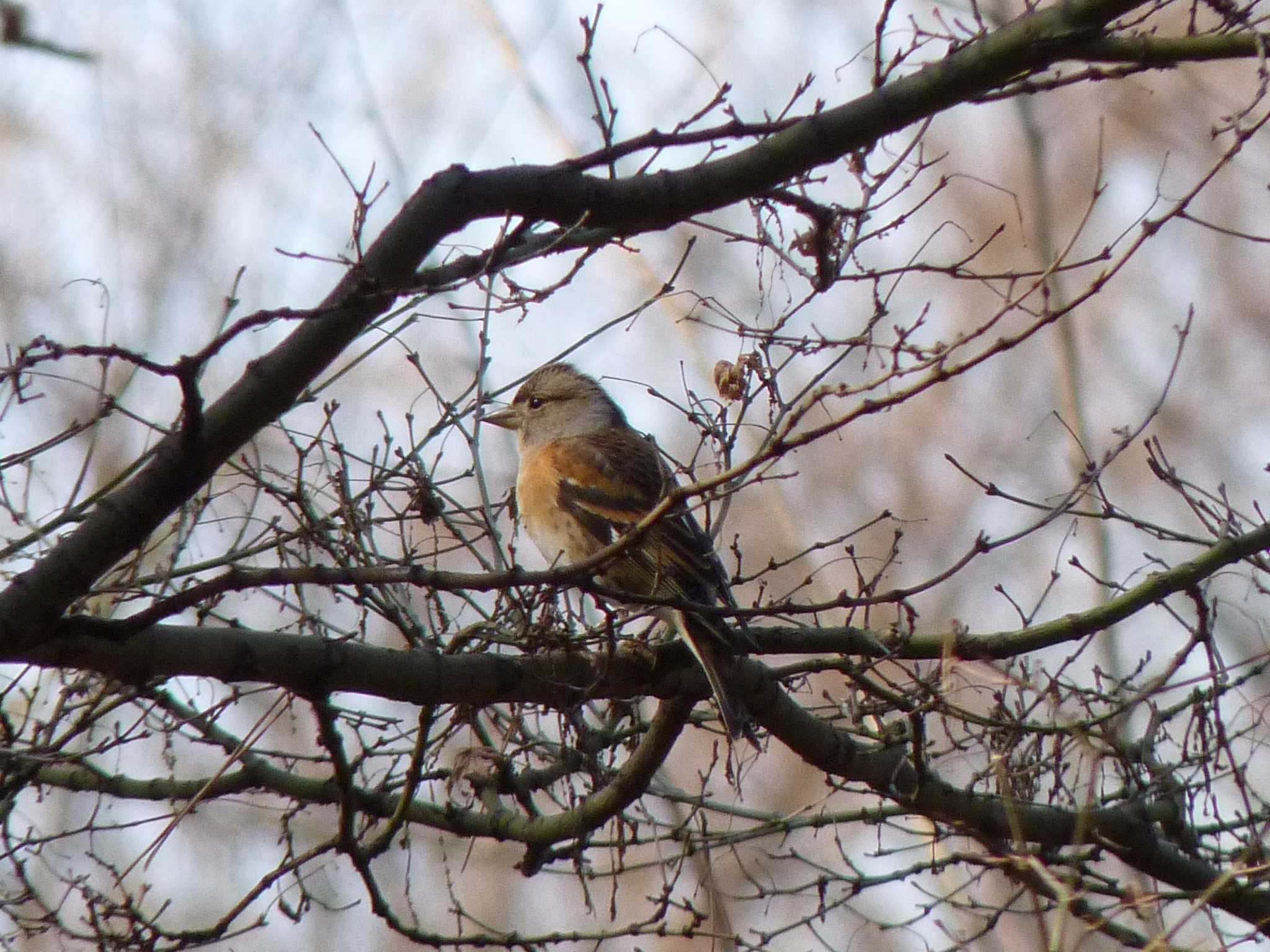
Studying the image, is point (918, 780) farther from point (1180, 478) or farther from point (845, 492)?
point (845, 492)

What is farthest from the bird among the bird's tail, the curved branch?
the curved branch

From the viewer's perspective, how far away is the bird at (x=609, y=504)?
180 inches

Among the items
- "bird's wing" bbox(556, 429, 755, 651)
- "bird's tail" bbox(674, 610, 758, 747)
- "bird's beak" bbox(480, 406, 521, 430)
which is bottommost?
"bird's tail" bbox(674, 610, 758, 747)

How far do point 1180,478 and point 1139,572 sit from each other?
476mm

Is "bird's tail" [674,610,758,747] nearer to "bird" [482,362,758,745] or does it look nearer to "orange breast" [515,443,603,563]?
"bird" [482,362,758,745]

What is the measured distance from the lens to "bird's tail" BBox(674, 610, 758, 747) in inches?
176

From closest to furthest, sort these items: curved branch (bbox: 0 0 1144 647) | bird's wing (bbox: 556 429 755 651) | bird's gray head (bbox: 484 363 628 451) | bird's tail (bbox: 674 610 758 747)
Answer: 1. curved branch (bbox: 0 0 1144 647)
2. bird's tail (bbox: 674 610 758 747)
3. bird's wing (bbox: 556 429 755 651)
4. bird's gray head (bbox: 484 363 628 451)

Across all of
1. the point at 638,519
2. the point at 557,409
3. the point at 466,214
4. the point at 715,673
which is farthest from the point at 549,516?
the point at 466,214

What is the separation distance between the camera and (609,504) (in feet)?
22.1

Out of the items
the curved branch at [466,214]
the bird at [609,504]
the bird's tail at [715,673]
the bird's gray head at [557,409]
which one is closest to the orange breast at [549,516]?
the bird at [609,504]

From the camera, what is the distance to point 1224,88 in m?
16.3

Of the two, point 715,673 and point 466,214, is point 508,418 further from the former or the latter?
point 466,214

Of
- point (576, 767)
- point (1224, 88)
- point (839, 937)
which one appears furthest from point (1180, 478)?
point (1224, 88)

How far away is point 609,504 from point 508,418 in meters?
1.56
